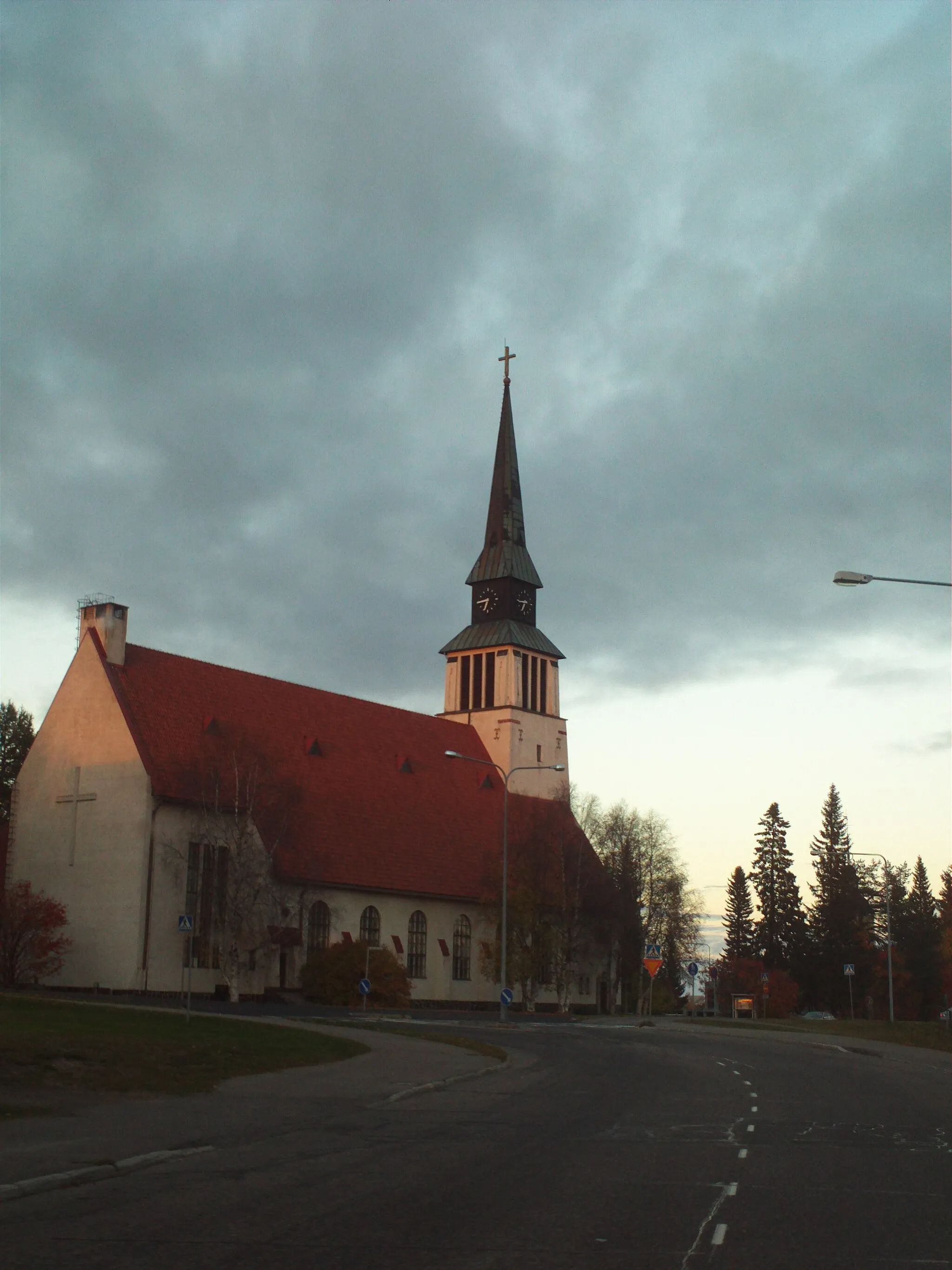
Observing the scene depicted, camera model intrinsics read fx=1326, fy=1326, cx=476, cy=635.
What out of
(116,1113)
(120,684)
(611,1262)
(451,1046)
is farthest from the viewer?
(120,684)

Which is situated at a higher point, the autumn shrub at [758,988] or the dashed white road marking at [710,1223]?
the dashed white road marking at [710,1223]

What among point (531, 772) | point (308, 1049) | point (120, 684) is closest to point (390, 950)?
point (120, 684)

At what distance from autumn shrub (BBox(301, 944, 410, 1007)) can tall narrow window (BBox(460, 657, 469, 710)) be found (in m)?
25.7

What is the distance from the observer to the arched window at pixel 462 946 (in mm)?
64438

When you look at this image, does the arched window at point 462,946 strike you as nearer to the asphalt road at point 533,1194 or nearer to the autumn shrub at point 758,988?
the autumn shrub at point 758,988

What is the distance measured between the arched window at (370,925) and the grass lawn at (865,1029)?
48.0 ft

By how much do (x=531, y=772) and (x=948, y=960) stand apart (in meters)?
63.3

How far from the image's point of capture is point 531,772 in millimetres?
77562

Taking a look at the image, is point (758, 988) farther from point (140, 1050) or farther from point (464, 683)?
point (140, 1050)

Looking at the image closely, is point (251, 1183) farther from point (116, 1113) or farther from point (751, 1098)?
point (751, 1098)

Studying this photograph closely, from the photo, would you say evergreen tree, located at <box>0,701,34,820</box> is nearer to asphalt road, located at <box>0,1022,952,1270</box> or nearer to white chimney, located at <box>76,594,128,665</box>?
white chimney, located at <box>76,594,128,665</box>

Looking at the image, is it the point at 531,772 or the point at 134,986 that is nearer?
the point at 134,986

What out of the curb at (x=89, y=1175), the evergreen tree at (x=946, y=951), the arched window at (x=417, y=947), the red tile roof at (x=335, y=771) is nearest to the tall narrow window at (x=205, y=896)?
the red tile roof at (x=335, y=771)

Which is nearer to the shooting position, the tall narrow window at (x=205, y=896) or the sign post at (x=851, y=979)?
the tall narrow window at (x=205, y=896)
